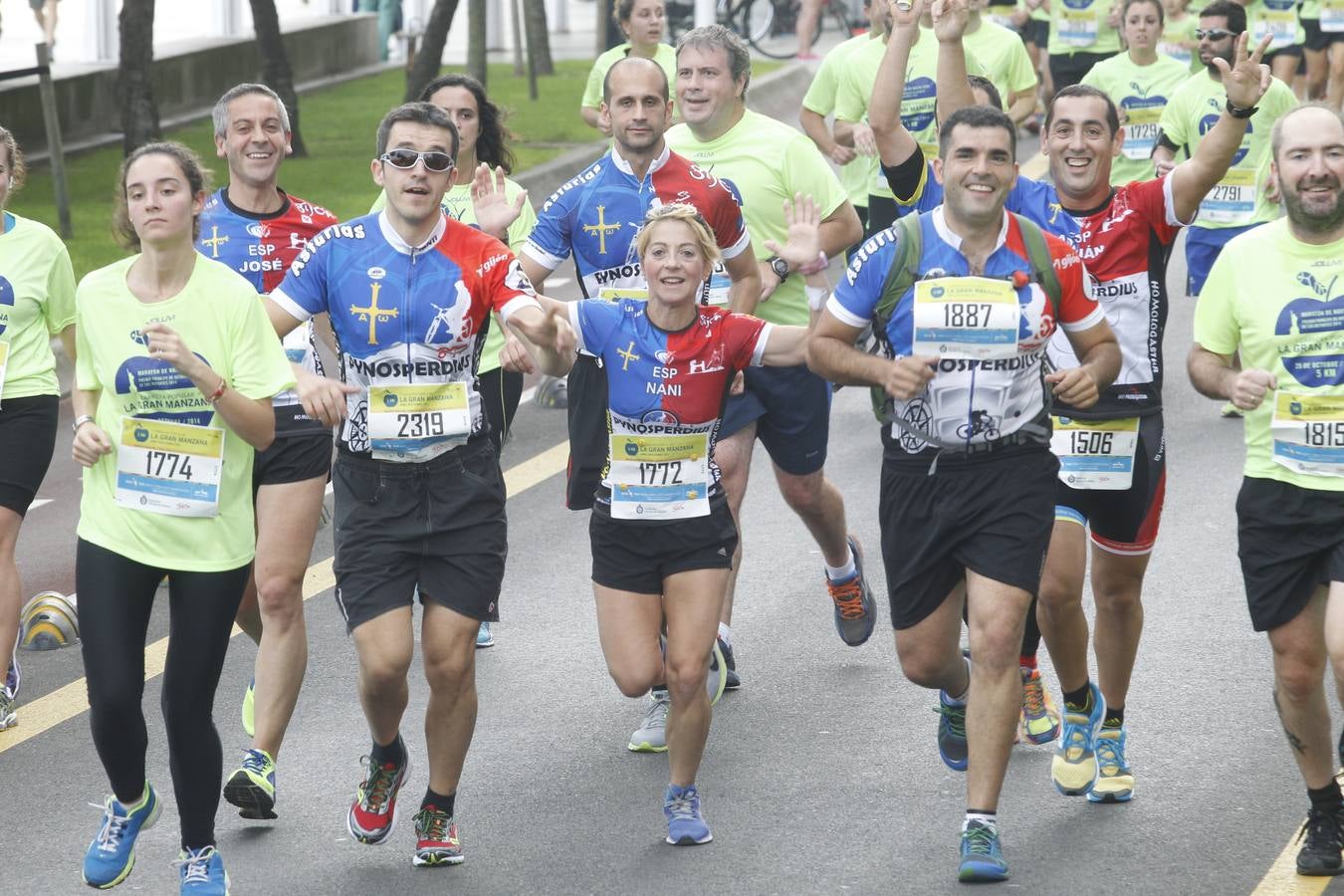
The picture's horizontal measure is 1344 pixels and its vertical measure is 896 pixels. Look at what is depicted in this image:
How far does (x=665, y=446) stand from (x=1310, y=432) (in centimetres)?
182

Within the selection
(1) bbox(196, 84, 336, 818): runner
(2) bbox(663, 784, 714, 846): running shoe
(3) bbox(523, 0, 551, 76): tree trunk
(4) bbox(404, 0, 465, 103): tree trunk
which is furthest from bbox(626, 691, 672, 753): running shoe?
(3) bbox(523, 0, 551, 76): tree trunk

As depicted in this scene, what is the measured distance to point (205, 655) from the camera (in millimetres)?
5789

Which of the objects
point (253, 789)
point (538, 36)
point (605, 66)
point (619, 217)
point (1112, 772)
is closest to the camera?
point (253, 789)

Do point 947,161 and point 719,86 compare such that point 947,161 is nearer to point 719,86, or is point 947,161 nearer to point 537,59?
point 719,86

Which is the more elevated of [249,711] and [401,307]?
[401,307]

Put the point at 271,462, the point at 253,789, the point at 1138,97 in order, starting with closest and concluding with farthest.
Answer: the point at 253,789
the point at 271,462
the point at 1138,97

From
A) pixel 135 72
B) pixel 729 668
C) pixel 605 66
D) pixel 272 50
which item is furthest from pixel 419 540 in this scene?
pixel 272 50

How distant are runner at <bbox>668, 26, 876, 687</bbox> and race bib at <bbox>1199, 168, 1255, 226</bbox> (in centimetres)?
386

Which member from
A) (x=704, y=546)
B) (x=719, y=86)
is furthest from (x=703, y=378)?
(x=719, y=86)

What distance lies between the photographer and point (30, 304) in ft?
24.3

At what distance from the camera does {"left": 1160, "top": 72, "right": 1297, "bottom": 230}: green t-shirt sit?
11.4 metres

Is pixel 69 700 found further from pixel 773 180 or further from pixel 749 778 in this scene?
pixel 773 180

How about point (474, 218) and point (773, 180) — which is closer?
point (773, 180)

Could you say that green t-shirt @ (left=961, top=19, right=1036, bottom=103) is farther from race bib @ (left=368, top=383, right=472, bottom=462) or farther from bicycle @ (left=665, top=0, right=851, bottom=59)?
bicycle @ (left=665, top=0, right=851, bottom=59)
